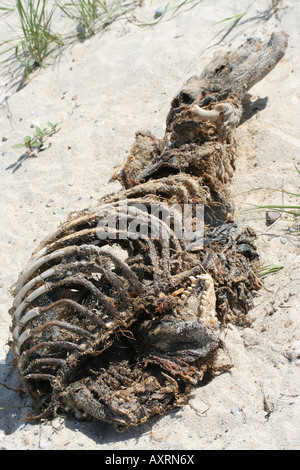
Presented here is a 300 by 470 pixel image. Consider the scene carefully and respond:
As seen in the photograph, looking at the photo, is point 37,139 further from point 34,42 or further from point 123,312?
point 123,312

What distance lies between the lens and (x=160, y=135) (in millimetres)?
4418

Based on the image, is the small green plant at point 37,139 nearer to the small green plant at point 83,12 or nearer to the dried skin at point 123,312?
the small green plant at point 83,12

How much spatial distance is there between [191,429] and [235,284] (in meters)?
0.92

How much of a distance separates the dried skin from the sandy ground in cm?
14

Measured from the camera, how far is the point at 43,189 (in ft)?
14.0

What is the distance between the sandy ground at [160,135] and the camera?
7.95ft

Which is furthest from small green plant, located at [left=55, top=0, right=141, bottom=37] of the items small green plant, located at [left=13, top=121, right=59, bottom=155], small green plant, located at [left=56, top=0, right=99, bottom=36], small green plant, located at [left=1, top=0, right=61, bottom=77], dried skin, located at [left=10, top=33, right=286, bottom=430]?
dried skin, located at [left=10, top=33, right=286, bottom=430]

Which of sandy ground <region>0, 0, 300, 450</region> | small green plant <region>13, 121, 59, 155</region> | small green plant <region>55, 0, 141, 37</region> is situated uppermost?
small green plant <region>55, 0, 141, 37</region>

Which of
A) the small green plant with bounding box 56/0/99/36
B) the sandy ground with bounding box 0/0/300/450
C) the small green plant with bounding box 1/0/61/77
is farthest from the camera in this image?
the small green plant with bounding box 56/0/99/36

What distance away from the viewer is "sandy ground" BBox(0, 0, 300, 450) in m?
2.42

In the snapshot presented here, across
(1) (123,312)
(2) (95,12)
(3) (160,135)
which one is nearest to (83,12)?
(2) (95,12)

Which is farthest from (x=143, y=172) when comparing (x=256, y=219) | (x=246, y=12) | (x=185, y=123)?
(x=246, y=12)

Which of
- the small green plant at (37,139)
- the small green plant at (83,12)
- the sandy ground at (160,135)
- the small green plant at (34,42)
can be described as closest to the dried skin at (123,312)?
the sandy ground at (160,135)

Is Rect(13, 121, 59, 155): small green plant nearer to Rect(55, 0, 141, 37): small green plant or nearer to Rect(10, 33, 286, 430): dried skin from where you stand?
Rect(55, 0, 141, 37): small green plant
